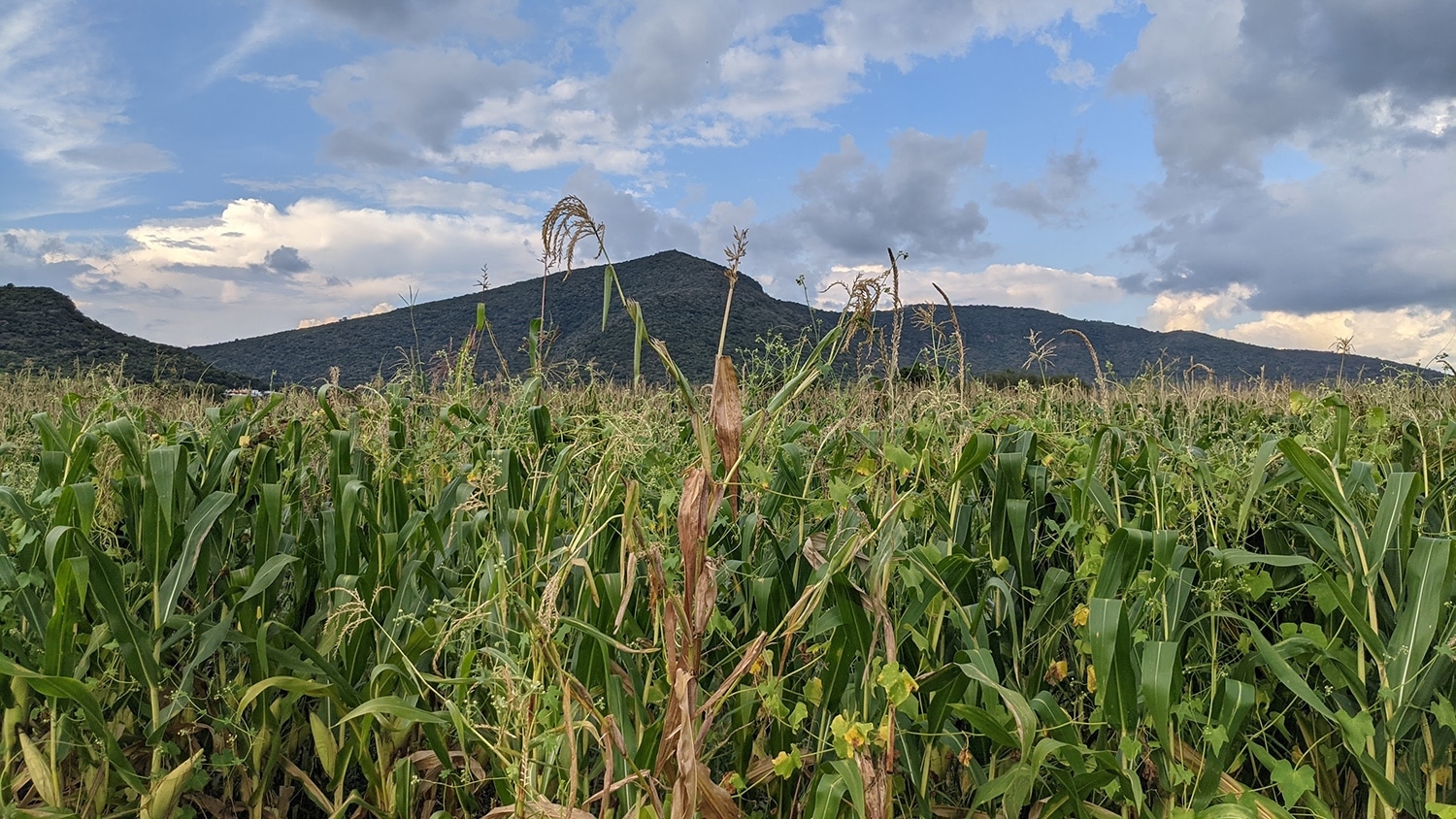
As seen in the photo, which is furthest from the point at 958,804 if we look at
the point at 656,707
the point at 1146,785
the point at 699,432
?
the point at 699,432

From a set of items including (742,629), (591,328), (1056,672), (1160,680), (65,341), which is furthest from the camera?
(591,328)

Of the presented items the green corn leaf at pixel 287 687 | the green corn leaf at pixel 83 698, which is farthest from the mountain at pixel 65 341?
the green corn leaf at pixel 287 687

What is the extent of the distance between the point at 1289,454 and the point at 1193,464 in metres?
0.28

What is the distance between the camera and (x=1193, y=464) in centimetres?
210

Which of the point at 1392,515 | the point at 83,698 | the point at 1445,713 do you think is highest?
the point at 1392,515

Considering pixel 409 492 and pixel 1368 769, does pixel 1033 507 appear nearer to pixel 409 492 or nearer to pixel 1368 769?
pixel 1368 769

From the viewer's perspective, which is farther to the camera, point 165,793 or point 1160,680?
point 165,793

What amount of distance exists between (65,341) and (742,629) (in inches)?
1862

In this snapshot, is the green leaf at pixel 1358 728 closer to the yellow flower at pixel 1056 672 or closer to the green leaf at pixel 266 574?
the yellow flower at pixel 1056 672

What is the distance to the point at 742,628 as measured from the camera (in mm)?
2219

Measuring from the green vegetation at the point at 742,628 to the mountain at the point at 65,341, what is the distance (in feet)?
112

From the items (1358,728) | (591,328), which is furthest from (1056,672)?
(591,328)

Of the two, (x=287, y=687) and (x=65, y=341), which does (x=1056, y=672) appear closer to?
(x=287, y=687)

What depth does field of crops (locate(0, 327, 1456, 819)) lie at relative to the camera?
166 centimetres
